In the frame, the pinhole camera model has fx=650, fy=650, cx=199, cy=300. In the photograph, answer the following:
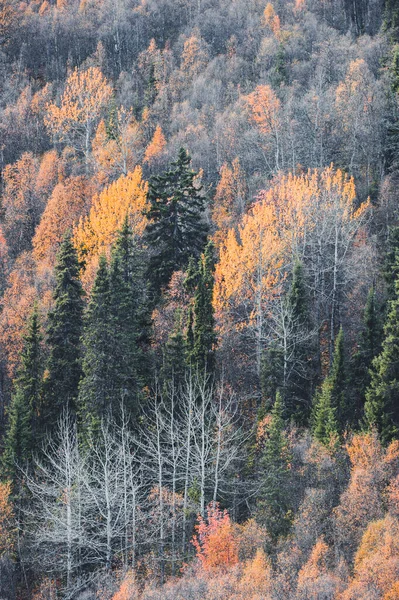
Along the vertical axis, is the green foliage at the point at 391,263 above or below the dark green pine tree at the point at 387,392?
above

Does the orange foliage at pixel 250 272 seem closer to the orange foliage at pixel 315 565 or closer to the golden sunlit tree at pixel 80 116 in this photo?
the orange foliage at pixel 315 565

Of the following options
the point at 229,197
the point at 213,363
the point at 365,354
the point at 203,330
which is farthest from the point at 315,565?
the point at 229,197

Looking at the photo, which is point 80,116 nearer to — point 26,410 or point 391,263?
point 26,410

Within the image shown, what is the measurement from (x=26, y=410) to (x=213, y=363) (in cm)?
1180

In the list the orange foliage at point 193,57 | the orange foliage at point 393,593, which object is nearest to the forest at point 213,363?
the orange foliage at point 393,593

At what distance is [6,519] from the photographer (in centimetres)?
3622

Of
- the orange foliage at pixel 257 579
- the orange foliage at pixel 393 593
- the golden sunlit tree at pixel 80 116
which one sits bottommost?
the orange foliage at pixel 257 579

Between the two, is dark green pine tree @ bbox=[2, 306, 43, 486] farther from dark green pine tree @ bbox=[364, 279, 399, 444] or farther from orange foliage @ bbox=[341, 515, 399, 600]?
orange foliage @ bbox=[341, 515, 399, 600]

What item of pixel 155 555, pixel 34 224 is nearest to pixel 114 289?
pixel 155 555

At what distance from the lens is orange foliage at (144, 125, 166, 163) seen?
68.6m

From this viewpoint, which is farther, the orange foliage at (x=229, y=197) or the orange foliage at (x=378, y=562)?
the orange foliage at (x=229, y=197)

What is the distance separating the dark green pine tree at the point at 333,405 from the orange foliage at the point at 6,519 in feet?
57.4

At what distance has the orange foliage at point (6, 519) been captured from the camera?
35.6 m

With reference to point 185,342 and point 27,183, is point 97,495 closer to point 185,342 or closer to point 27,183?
point 185,342
